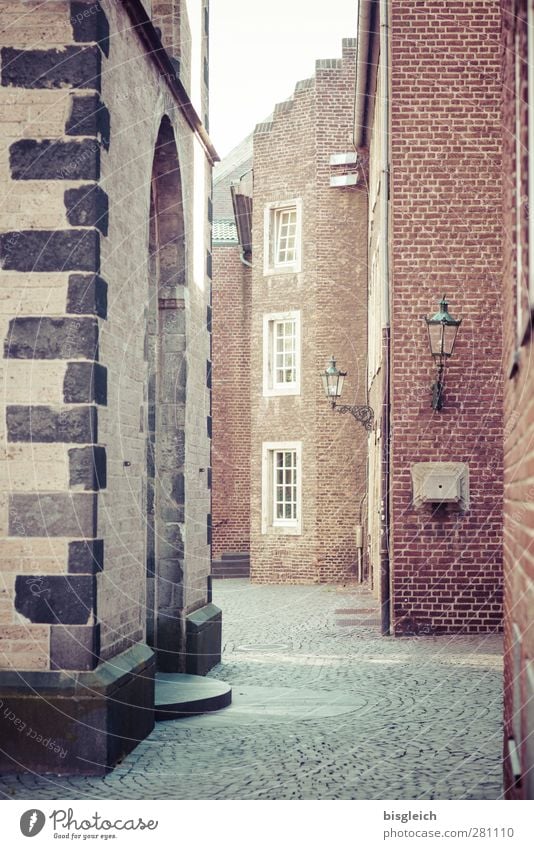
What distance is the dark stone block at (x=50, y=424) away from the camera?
23.4 feet

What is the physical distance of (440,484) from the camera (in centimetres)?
1340

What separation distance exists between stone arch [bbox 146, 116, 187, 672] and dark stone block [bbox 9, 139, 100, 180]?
3459mm

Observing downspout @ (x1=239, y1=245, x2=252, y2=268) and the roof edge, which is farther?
downspout @ (x1=239, y1=245, x2=252, y2=268)

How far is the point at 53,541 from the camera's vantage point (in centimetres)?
709

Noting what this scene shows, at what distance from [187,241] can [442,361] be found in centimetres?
375

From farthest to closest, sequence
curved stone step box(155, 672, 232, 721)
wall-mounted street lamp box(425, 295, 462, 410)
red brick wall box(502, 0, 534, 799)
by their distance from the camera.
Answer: wall-mounted street lamp box(425, 295, 462, 410), curved stone step box(155, 672, 232, 721), red brick wall box(502, 0, 534, 799)

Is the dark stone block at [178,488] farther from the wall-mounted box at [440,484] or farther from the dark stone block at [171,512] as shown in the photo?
the wall-mounted box at [440,484]

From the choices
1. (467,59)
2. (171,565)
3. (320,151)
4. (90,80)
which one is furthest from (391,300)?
(320,151)

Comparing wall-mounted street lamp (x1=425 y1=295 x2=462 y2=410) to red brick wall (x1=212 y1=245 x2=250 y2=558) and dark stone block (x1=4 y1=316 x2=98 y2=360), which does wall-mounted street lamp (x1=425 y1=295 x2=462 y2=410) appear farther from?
red brick wall (x1=212 y1=245 x2=250 y2=558)

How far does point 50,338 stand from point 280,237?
17315 millimetres

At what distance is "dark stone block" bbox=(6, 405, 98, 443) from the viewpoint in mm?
7141

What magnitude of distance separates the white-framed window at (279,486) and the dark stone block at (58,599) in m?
16.4

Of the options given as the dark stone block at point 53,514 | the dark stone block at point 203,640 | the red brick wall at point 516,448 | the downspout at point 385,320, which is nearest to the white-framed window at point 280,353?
the downspout at point 385,320

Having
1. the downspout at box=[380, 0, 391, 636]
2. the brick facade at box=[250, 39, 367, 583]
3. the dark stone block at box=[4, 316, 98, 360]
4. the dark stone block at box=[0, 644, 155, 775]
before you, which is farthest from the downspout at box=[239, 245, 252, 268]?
the dark stone block at box=[0, 644, 155, 775]
